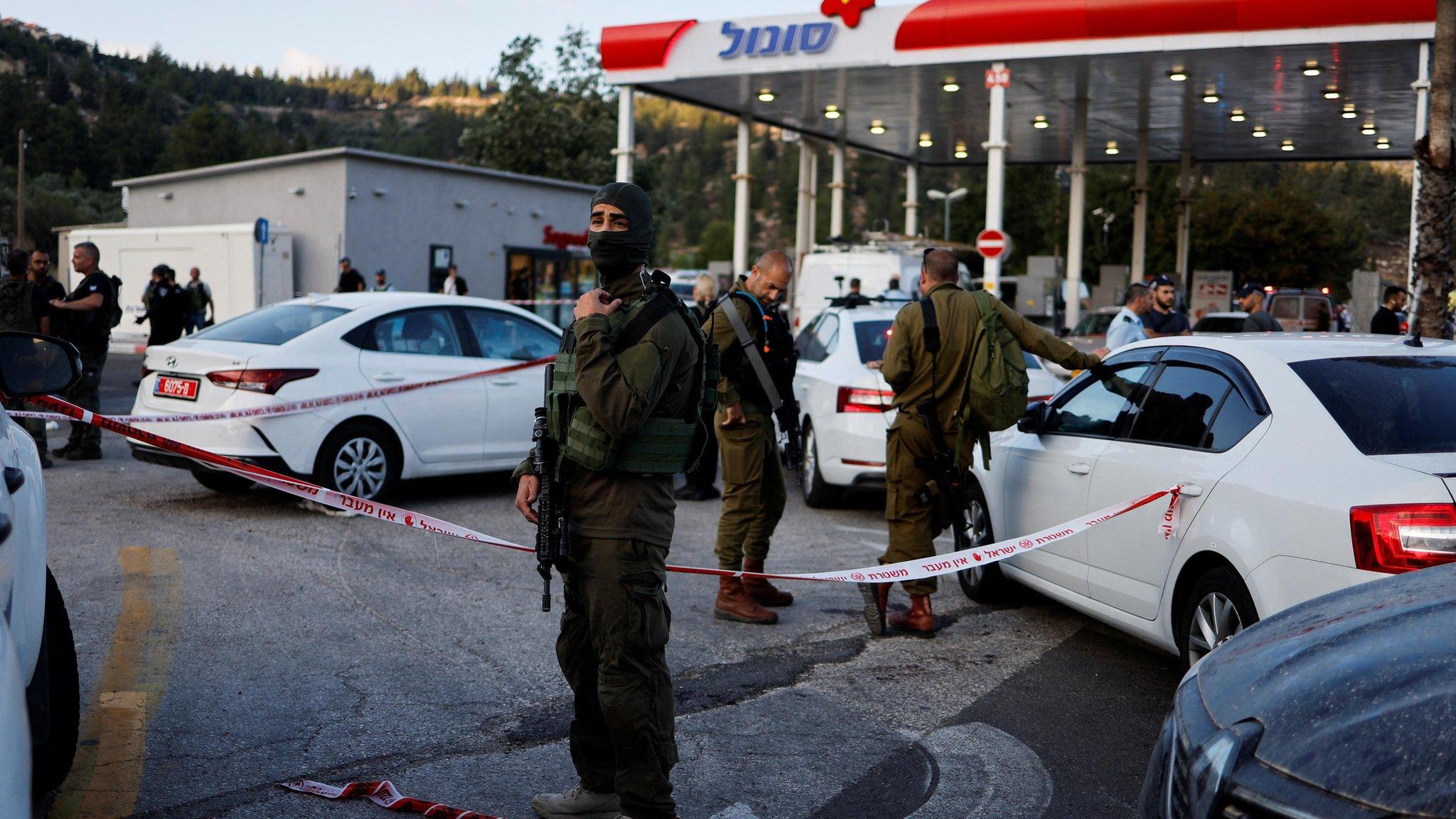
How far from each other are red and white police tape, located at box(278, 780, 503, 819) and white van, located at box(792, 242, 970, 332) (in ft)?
46.7

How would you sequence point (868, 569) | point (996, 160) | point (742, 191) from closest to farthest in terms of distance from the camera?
1. point (868, 569)
2. point (996, 160)
3. point (742, 191)

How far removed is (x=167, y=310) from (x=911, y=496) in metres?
10.9

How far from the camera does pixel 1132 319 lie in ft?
31.6

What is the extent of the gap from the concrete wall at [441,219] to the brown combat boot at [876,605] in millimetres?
22114

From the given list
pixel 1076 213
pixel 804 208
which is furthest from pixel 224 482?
pixel 804 208

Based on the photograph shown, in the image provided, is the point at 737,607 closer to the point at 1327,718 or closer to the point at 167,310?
the point at 1327,718

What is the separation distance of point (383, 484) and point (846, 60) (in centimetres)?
1341

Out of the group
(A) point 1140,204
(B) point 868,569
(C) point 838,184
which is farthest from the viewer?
(C) point 838,184

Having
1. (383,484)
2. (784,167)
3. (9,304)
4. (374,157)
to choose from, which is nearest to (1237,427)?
(383,484)

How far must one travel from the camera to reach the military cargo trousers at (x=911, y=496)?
6090mm

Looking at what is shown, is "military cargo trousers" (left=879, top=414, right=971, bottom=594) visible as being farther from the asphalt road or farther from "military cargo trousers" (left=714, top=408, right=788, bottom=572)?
"military cargo trousers" (left=714, top=408, right=788, bottom=572)

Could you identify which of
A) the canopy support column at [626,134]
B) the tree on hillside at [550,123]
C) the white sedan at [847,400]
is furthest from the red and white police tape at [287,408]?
the tree on hillside at [550,123]

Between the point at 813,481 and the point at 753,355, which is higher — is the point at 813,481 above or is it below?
below

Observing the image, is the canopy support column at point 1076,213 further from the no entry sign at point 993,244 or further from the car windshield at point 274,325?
the car windshield at point 274,325
